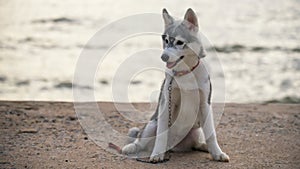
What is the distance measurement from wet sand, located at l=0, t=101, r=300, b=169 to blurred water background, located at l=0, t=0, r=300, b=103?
1134 mm

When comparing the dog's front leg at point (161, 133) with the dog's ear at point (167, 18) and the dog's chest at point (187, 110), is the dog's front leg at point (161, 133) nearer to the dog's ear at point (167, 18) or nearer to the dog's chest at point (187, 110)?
the dog's chest at point (187, 110)

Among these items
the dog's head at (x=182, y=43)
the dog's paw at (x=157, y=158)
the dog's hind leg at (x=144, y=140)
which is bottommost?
the dog's paw at (x=157, y=158)

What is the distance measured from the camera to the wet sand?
5.80 m

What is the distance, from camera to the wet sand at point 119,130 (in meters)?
5.80

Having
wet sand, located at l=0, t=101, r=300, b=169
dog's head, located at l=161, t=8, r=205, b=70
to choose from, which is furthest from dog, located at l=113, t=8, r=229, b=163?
wet sand, located at l=0, t=101, r=300, b=169

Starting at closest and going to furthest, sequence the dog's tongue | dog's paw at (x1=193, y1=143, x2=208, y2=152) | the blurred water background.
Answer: the dog's tongue < dog's paw at (x1=193, y1=143, x2=208, y2=152) < the blurred water background

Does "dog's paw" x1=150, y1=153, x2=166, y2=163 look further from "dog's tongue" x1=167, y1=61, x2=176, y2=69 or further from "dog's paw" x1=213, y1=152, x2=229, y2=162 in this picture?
"dog's tongue" x1=167, y1=61, x2=176, y2=69

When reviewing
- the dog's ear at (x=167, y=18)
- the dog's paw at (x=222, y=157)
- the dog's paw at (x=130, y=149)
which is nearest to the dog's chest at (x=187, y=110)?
the dog's paw at (x=222, y=157)

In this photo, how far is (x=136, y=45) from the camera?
45.1 feet

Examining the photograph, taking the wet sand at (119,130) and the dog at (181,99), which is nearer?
the dog at (181,99)

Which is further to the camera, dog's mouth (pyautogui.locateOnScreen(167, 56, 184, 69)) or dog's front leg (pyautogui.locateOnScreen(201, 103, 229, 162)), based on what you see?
dog's front leg (pyautogui.locateOnScreen(201, 103, 229, 162))

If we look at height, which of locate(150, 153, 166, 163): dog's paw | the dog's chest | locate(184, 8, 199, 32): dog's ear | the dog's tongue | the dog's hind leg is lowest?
locate(150, 153, 166, 163): dog's paw

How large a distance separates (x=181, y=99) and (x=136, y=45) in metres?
8.06

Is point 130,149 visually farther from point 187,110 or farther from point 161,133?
point 187,110
